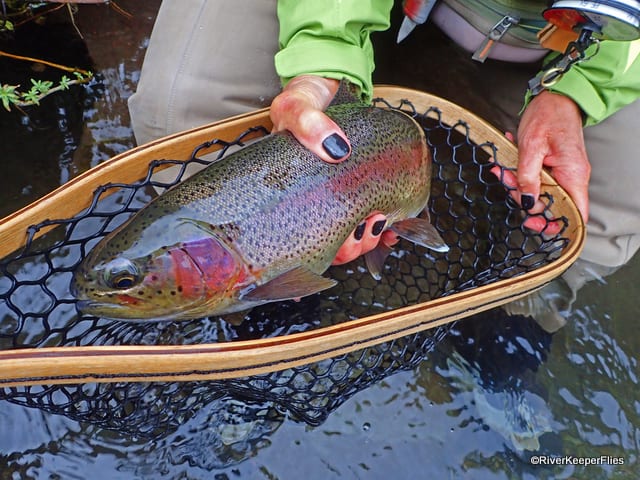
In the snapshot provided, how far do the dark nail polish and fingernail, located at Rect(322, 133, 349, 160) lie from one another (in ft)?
2.15

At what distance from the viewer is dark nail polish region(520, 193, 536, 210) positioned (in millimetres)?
1746

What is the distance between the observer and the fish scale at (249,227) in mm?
1299

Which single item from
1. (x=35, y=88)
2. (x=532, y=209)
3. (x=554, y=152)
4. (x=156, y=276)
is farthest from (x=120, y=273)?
(x=554, y=152)

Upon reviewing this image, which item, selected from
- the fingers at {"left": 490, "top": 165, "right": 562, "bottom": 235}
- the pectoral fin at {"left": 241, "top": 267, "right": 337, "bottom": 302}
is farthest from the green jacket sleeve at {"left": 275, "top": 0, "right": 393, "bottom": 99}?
the pectoral fin at {"left": 241, "top": 267, "right": 337, "bottom": 302}

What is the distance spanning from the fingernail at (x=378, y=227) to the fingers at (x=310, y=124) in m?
0.25

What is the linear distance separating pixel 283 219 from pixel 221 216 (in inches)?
6.7

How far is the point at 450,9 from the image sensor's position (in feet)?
7.06

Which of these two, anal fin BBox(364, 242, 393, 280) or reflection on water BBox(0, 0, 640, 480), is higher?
anal fin BBox(364, 242, 393, 280)

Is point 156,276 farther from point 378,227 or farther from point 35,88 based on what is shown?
point 35,88

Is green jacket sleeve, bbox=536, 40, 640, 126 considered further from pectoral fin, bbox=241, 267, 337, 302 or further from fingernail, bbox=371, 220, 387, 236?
pectoral fin, bbox=241, 267, 337, 302

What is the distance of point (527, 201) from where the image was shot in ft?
5.75

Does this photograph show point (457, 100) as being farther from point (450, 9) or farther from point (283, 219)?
point (283, 219)

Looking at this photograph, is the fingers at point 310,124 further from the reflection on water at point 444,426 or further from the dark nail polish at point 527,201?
the reflection on water at point 444,426

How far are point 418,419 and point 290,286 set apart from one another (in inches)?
38.5
